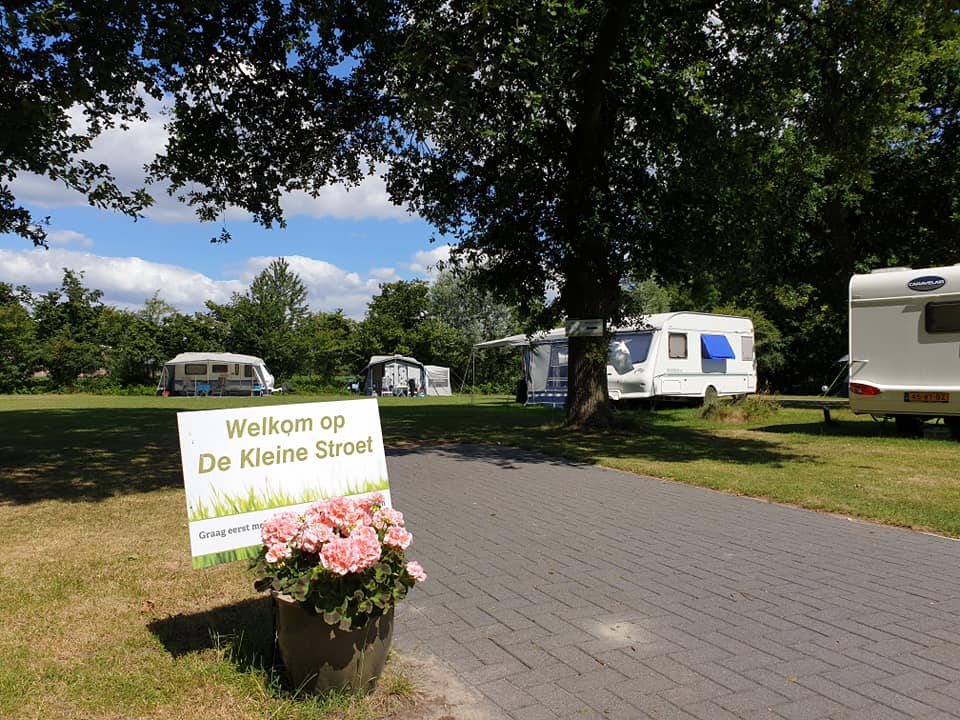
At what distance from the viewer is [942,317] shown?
11.9 metres

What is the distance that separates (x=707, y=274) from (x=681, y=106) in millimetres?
3881

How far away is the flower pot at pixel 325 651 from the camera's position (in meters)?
2.95

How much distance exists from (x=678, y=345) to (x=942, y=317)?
888 cm

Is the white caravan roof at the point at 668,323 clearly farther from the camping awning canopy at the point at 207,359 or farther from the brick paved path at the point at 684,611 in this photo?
the camping awning canopy at the point at 207,359

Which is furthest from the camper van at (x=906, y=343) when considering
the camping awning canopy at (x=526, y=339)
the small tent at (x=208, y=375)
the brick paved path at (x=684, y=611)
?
the small tent at (x=208, y=375)

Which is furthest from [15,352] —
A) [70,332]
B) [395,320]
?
[395,320]

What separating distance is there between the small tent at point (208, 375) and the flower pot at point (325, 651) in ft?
129

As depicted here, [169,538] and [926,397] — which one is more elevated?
[926,397]

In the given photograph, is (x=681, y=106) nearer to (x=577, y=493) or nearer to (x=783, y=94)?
(x=783, y=94)

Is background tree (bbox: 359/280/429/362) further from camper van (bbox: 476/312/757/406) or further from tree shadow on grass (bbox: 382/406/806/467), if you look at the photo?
tree shadow on grass (bbox: 382/406/806/467)

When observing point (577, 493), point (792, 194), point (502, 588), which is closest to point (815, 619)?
point (502, 588)

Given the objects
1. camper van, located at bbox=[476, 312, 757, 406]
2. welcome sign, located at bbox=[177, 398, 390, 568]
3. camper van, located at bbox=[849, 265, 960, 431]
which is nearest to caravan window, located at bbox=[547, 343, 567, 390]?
camper van, located at bbox=[476, 312, 757, 406]

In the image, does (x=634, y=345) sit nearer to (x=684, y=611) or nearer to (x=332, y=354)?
(x=684, y=611)

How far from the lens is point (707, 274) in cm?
1391
